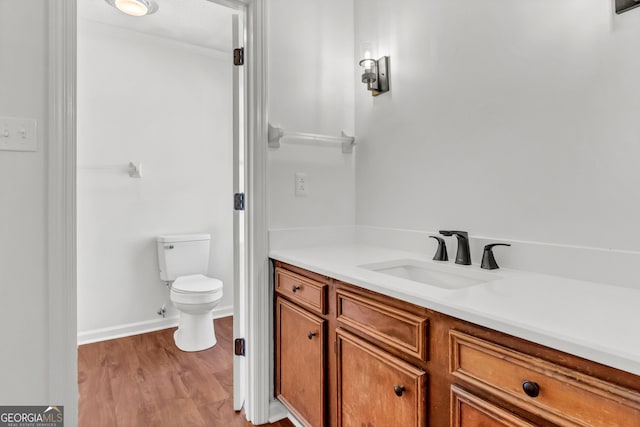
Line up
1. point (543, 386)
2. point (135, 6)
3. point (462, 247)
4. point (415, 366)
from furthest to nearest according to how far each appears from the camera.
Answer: point (135, 6)
point (462, 247)
point (415, 366)
point (543, 386)

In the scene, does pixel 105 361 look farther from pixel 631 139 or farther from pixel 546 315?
pixel 631 139

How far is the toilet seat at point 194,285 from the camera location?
7.46 ft

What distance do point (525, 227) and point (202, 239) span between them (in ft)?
7.84

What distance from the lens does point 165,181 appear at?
2.77 m

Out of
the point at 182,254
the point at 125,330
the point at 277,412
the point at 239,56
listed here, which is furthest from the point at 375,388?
the point at 125,330

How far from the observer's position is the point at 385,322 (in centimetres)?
99

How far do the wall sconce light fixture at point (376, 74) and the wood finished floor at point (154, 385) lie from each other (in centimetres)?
177

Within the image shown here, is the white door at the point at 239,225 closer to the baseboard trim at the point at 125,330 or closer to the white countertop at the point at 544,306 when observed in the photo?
the white countertop at the point at 544,306

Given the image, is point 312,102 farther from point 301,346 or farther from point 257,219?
point 301,346

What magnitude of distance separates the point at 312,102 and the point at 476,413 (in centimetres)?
155
